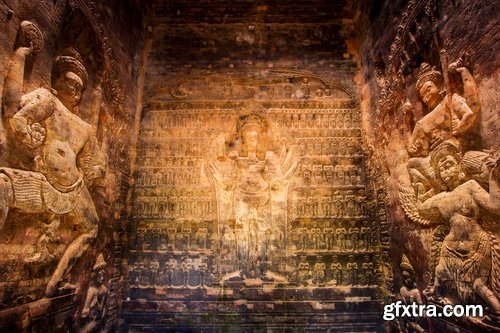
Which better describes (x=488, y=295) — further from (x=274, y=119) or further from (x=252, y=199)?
(x=274, y=119)

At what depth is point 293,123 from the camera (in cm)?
635

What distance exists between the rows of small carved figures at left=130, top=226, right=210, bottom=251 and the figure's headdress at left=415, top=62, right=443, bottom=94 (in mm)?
4440

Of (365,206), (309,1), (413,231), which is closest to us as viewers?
(413,231)

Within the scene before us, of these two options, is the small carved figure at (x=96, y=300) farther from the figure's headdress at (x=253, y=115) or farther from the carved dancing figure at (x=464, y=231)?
the carved dancing figure at (x=464, y=231)

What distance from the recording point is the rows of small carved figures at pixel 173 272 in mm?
5582

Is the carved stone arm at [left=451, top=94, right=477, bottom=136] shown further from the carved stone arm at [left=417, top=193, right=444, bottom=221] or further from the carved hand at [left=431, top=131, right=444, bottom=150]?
the carved stone arm at [left=417, top=193, right=444, bottom=221]

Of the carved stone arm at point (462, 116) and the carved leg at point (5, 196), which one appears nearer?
the carved leg at point (5, 196)

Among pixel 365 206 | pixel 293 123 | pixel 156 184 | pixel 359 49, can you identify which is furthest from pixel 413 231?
pixel 156 184

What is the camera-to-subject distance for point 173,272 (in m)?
5.63

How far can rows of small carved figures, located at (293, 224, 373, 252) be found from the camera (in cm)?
572

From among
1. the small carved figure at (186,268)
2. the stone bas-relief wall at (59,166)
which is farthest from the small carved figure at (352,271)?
the stone bas-relief wall at (59,166)

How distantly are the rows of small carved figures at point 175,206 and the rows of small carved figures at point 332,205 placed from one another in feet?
5.73

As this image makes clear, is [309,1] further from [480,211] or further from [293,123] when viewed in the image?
[480,211]

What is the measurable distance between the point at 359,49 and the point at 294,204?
388 cm
